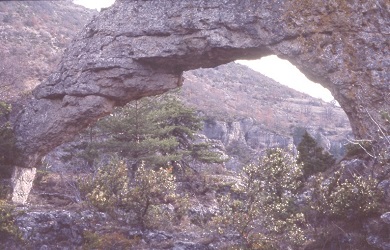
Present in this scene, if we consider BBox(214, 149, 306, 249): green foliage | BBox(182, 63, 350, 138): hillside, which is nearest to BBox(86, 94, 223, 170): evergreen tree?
BBox(214, 149, 306, 249): green foliage

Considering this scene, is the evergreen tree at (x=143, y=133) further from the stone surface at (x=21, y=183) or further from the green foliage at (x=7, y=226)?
the green foliage at (x=7, y=226)

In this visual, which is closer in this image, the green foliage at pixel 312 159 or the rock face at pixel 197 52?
the rock face at pixel 197 52

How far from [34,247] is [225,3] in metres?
8.36

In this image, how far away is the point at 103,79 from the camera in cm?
1290

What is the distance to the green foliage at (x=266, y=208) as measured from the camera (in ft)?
33.1

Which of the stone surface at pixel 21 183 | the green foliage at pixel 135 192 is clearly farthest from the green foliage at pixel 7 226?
the stone surface at pixel 21 183

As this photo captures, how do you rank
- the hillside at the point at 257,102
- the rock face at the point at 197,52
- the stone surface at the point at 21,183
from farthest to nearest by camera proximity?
1. the hillside at the point at 257,102
2. the stone surface at the point at 21,183
3. the rock face at the point at 197,52

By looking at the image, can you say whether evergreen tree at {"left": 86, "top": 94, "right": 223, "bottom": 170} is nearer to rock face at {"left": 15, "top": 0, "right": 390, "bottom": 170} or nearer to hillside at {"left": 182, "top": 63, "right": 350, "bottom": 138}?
rock face at {"left": 15, "top": 0, "right": 390, "bottom": 170}

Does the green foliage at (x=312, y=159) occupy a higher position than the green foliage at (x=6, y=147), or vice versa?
the green foliage at (x=312, y=159)

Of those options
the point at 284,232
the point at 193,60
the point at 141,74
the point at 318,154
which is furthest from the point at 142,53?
the point at 318,154

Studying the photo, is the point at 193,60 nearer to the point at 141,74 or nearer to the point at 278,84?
the point at 141,74

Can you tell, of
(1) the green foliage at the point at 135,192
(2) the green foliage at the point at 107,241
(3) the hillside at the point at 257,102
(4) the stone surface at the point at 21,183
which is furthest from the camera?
(3) the hillside at the point at 257,102

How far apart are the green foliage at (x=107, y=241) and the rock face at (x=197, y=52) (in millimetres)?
3958

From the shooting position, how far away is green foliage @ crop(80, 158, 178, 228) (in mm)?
11531
